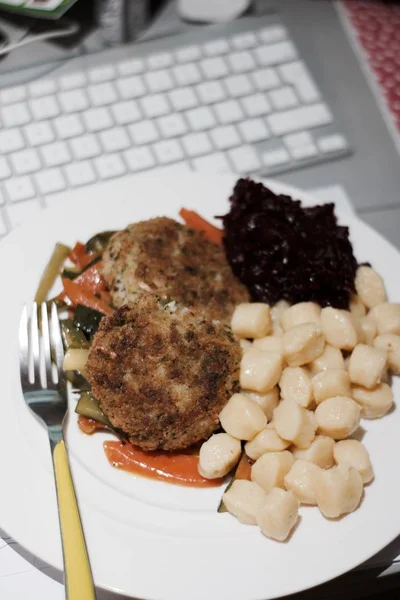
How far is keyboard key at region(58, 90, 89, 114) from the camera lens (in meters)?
2.85

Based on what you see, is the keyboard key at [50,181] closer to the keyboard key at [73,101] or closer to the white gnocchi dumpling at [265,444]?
the keyboard key at [73,101]

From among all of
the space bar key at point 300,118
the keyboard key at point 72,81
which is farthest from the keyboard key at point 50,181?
the space bar key at point 300,118

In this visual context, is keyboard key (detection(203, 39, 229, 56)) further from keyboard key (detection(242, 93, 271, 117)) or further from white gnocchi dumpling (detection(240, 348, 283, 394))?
white gnocchi dumpling (detection(240, 348, 283, 394))

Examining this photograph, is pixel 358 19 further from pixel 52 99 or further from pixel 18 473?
pixel 18 473

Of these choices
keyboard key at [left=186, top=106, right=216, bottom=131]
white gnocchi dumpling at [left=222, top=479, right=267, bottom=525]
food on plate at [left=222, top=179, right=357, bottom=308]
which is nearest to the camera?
white gnocchi dumpling at [left=222, top=479, right=267, bottom=525]

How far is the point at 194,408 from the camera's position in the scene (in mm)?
1858

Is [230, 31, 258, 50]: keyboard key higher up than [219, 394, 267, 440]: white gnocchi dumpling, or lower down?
higher up

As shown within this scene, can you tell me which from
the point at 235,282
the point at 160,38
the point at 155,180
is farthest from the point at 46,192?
the point at 160,38

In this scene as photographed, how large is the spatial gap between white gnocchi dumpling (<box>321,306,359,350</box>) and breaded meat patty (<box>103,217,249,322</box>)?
0.27 m

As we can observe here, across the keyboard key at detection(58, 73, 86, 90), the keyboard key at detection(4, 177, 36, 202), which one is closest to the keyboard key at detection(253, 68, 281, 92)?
the keyboard key at detection(58, 73, 86, 90)

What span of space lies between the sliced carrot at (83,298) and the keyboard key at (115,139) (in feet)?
2.76

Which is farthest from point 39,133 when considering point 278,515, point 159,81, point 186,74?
point 278,515

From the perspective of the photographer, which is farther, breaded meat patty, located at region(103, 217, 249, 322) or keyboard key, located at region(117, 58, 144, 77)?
keyboard key, located at region(117, 58, 144, 77)

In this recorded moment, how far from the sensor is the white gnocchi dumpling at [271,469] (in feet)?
5.83
